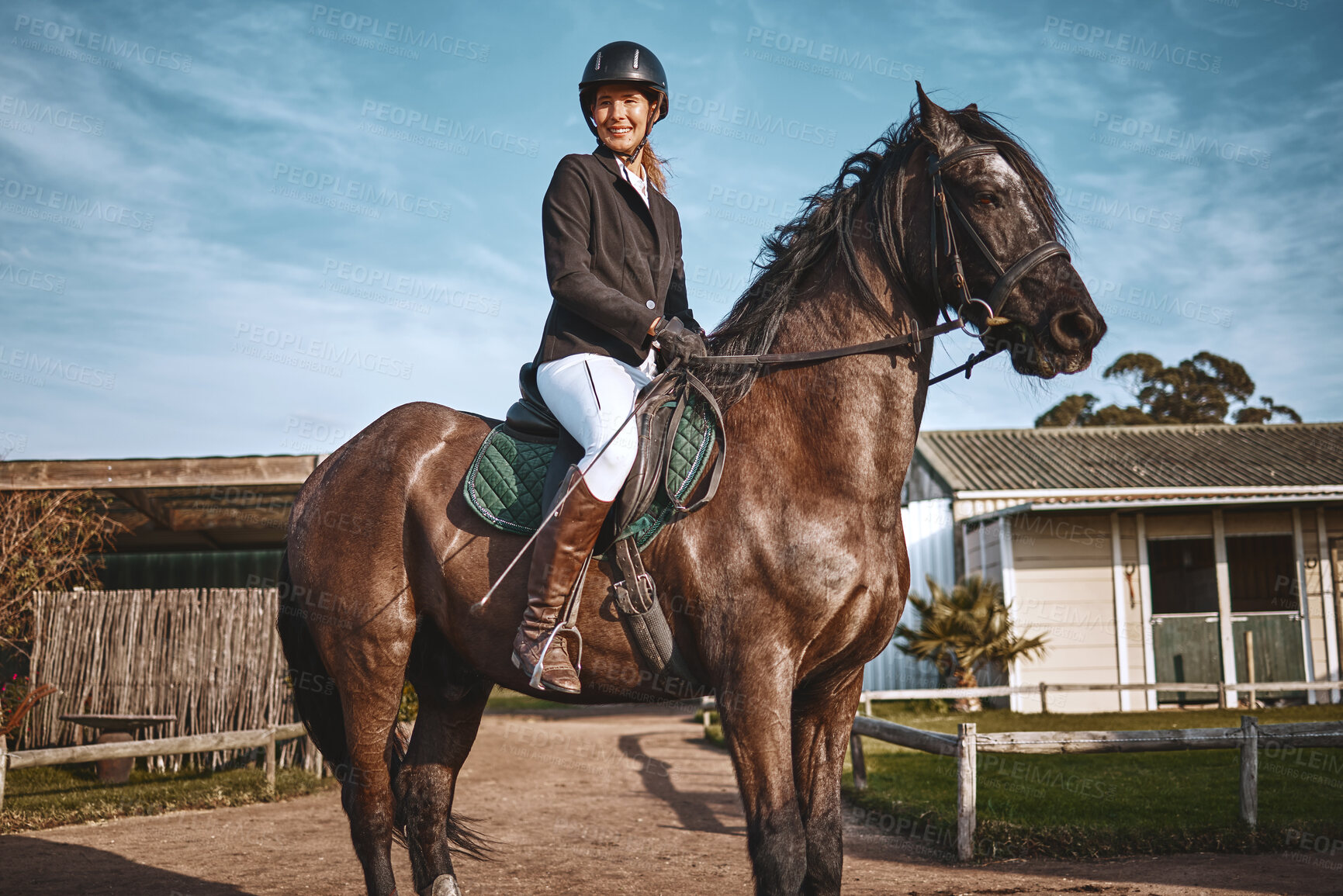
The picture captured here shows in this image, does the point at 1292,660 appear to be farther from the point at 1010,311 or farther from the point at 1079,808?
the point at 1010,311

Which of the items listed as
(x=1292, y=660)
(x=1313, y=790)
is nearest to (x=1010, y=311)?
(x=1313, y=790)

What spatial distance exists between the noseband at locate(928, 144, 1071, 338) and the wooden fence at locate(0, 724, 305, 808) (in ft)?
26.9

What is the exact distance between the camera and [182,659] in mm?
10625

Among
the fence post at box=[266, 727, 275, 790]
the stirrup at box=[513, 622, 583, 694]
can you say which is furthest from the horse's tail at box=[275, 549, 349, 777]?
the fence post at box=[266, 727, 275, 790]

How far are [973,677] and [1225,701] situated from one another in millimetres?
3839

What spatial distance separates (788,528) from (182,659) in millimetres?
9884

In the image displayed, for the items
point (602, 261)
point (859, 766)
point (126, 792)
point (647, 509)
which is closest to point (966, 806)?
point (859, 766)

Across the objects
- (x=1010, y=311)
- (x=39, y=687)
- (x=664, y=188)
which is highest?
(x=664, y=188)

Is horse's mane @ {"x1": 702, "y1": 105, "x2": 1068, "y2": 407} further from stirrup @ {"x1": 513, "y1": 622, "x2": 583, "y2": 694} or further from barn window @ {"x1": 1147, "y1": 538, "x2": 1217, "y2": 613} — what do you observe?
barn window @ {"x1": 1147, "y1": 538, "x2": 1217, "y2": 613}

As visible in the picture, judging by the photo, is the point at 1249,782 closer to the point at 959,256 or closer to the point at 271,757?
the point at 959,256

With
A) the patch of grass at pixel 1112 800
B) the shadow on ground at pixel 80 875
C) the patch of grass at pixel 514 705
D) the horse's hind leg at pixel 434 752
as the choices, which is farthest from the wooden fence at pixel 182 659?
the patch of grass at pixel 514 705

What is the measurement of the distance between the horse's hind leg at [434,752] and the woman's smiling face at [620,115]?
215 cm

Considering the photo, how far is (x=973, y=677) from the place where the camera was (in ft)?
52.3

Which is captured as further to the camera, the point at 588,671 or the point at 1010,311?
the point at 588,671
